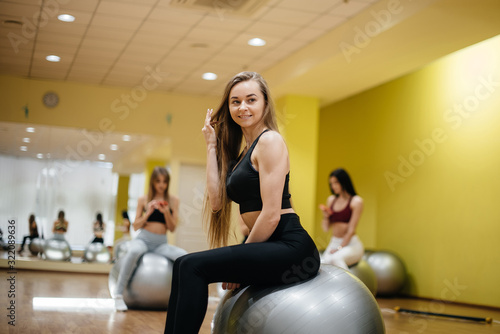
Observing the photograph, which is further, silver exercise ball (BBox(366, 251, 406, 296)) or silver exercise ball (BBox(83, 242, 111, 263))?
silver exercise ball (BBox(83, 242, 111, 263))

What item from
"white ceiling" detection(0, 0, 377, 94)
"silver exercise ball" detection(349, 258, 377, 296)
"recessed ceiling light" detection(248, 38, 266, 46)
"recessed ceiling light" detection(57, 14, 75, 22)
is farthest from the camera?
"recessed ceiling light" detection(248, 38, 266, 46)

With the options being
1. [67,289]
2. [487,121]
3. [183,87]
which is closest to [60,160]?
[183,87]

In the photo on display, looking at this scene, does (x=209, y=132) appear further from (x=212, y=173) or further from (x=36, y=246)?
(x=36, y=246)

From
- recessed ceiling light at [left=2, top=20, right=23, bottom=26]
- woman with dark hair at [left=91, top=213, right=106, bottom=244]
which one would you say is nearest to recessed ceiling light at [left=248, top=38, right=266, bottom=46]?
recessed ceiling light at [left=2, top=20, right=23, bottom=26]

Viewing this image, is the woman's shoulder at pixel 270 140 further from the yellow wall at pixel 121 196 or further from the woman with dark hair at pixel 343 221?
the yellow wall at pixel 121 196

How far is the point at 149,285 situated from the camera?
4676mm

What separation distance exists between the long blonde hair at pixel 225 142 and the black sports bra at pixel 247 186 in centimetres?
11

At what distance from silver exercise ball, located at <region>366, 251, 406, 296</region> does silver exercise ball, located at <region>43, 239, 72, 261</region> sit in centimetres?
507

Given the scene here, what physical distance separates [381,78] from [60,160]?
19.0 ft

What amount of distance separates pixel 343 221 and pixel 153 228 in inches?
74.7

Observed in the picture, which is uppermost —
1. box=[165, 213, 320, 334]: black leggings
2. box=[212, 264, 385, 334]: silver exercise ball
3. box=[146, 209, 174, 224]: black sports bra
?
box=[146, 209, 174, 224]: black sports bra

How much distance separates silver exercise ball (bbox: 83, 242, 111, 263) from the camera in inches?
369

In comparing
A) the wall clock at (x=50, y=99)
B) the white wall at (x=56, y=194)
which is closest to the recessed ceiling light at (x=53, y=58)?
the wall clock at (x=50, y=99)

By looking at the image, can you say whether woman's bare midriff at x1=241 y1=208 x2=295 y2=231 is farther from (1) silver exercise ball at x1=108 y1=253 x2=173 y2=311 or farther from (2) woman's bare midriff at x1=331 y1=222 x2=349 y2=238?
(2) woman's bare midriff at x1=331 y1=222 x2=349 y2=238
